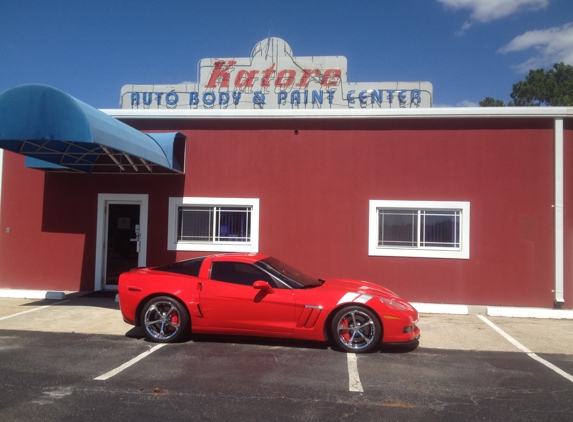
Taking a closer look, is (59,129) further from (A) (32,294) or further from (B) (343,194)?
(B) (343,194)

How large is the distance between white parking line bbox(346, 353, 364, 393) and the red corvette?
0.21 m

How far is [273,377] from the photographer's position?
5422 millimetres

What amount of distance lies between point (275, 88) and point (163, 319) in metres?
10.7

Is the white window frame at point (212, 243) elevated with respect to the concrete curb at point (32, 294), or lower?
elevated

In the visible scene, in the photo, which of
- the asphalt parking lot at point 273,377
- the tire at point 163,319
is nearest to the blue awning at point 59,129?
the tire at point 163,319

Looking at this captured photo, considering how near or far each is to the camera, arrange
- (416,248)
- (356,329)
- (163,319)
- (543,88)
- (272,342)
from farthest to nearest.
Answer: (543,88), (416,248), (272,342), (163,319), (356,329)

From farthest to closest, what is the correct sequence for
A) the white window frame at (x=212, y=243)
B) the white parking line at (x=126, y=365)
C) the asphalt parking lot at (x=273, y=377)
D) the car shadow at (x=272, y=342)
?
the white window frame at (x=212, y=243), the car shadow at (x=272, y=342), the white parking line at (x=126, y=365), the asphalt parking lot at (x=273, y=377)

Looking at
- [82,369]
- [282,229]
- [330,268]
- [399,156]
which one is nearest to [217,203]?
[282,229]

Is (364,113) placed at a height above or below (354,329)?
above

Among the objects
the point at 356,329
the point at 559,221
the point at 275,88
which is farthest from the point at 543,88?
the point at 356,329

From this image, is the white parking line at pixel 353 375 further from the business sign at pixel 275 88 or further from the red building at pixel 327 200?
the business sign at pixel 275 88

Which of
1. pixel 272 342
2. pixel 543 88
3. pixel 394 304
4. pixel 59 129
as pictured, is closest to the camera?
pixel 394 304

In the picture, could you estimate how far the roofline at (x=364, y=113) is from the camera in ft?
32.7

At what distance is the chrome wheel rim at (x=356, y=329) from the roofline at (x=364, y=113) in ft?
16.7
